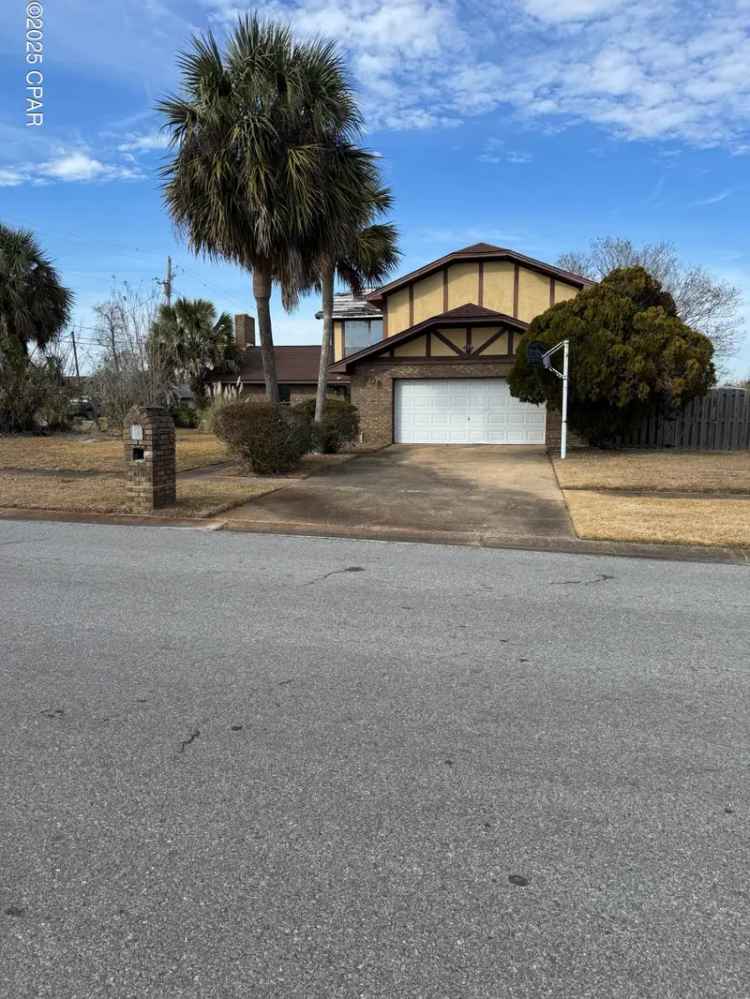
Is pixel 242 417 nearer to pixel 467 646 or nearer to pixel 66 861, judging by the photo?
pixel 467 646

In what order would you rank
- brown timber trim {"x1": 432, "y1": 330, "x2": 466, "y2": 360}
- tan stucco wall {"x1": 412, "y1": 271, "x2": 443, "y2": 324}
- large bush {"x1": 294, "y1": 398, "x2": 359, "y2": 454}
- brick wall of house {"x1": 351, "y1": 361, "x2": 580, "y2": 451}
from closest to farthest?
large bush {"x1": 294, "y1": 398, "x2": 359, "y2": 454}, brown timber trim {"x1": 432, "y1": 330, "x2": 466, "y2": 360}, brick wall of house {"x1": 351, "y1": 361, "x2": 580, "y2": 451}, tan stucco wall {"x1": 412, "y1": 271, "x2": 443, "y2": 324}

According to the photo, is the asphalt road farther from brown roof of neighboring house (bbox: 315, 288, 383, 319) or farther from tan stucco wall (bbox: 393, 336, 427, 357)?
brown roof of neighboring house (bbox: 315, 288, 383, 319)

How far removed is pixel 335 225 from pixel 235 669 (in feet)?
41.9

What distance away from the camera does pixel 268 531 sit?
30.7 feet

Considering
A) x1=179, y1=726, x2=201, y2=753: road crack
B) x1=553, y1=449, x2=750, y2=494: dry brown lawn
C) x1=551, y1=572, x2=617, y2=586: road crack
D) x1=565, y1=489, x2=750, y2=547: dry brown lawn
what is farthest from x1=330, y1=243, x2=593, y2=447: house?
x1=179, y1=726, x2=201, y2=753: road crack

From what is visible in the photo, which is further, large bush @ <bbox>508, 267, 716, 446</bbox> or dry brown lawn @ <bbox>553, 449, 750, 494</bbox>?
large bush @ <bbox>508, 267, 716, 446</bbox>

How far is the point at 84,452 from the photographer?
19609 millimetres

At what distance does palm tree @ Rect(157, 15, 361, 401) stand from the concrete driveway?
17.0ft

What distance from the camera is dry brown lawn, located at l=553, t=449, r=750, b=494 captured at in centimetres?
1251

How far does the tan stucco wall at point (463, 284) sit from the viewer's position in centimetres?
2478

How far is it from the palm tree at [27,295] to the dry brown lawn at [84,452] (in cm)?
535

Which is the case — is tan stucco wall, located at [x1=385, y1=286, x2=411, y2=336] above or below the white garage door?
above

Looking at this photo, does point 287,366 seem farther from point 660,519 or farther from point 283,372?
point 660,519

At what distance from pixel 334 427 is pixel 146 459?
27.5 ft
